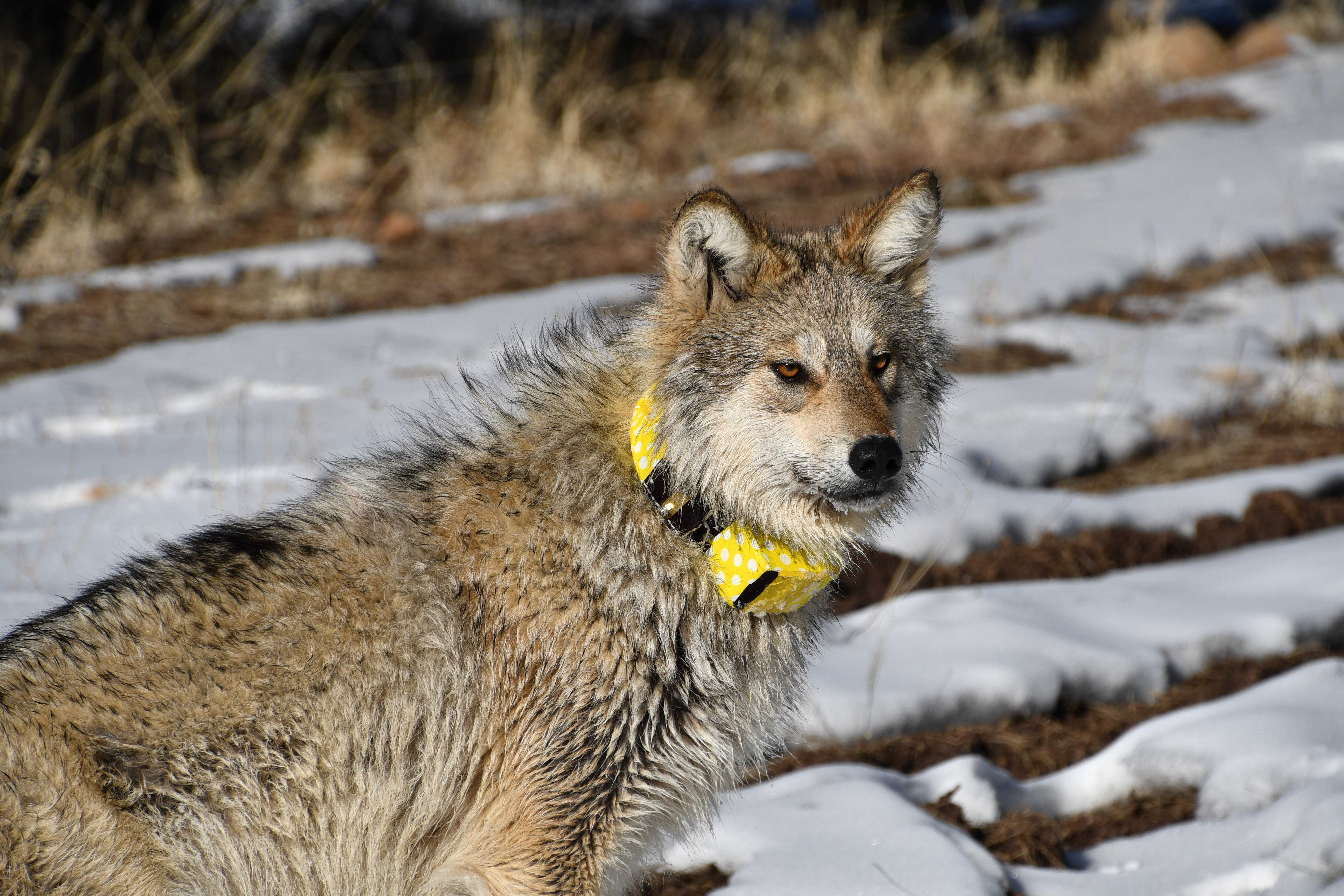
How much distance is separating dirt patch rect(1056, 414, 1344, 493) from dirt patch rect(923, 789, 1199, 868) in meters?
2.93

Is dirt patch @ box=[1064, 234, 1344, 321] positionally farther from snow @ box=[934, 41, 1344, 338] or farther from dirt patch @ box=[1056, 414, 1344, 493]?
dirt patch @ box=[1056, 414, 1344, 493]

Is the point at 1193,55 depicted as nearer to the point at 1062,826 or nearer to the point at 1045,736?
the point at 1045,736

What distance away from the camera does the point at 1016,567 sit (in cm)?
547

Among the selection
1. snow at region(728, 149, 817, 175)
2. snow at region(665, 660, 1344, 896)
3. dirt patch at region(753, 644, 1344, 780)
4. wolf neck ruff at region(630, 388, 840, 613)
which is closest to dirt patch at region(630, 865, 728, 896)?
snow at region(665, 660, 1344, 896)

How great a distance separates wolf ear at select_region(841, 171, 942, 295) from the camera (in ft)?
10.6

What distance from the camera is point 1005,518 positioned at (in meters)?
5.86

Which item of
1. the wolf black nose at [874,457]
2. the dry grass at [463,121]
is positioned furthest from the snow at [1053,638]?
the dry grass at [463,121]

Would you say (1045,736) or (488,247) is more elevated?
(488,247)

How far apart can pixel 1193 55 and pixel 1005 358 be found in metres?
11.6

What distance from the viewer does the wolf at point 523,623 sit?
8.33 feet

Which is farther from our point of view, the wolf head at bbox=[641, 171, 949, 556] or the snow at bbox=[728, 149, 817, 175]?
the snow at bbox=[728, 149, 817, 175]

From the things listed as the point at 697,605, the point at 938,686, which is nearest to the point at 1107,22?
the point at 938,686

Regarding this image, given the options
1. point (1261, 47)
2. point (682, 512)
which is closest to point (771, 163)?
point (1261, 47)

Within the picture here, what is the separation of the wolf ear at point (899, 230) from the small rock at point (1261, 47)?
16277 millimetres
